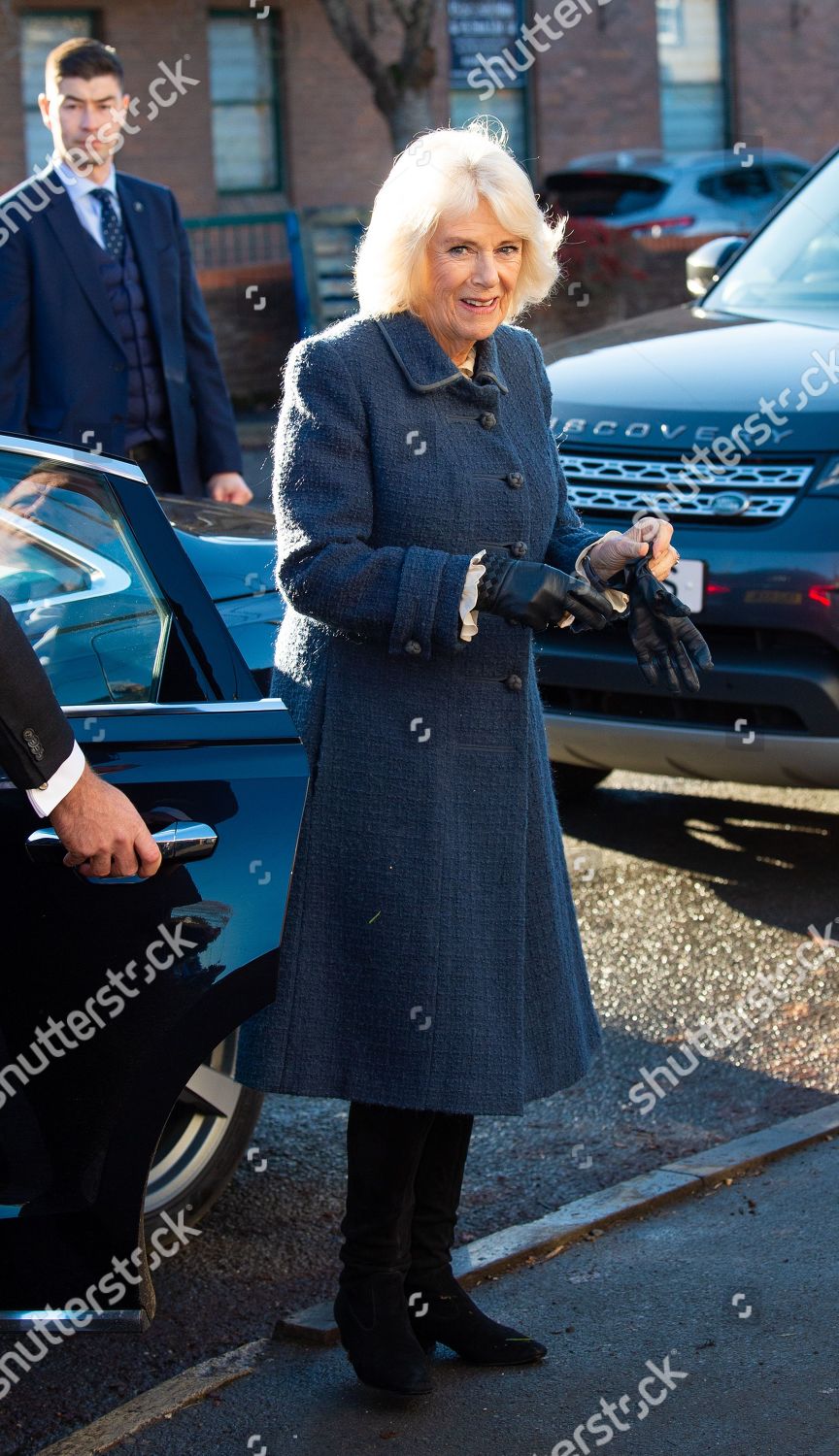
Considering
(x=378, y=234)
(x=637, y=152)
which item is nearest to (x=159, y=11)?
(x=637, y=152)

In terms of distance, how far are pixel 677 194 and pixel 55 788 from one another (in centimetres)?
1840

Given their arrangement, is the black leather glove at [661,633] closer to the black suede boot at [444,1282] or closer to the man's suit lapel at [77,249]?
the black suede boot at [444,1282]

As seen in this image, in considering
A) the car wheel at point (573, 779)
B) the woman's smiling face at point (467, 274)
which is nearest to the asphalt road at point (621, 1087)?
the car wheel at point (573, 779)

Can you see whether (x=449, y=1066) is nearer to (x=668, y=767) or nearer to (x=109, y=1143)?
(x=109, y=1143)

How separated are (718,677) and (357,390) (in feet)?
8.52

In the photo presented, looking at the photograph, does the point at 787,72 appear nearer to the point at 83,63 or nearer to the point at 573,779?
the point at 573,779

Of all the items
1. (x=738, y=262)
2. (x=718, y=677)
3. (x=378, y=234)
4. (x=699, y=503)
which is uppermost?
(x=378, y=234)

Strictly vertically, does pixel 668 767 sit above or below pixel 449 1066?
below

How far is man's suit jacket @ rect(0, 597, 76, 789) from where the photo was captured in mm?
2494

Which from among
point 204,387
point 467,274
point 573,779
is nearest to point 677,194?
point 573,779

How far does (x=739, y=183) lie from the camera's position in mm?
20312

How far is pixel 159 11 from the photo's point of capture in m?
22.1

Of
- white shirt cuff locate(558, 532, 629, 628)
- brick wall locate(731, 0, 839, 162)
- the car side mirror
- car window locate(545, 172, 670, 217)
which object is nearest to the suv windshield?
the car side mirror

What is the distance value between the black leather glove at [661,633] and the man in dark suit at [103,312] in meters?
2.49
